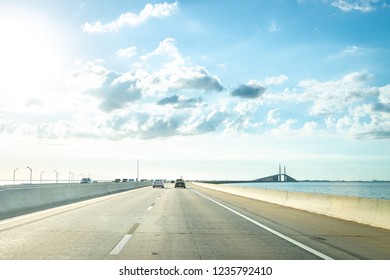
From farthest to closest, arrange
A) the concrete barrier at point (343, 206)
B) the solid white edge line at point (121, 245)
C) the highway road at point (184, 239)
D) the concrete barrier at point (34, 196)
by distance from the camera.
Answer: the concrete barrier at point (34, 196)
the concrete barrier at point (343, 206)
the solid white edge line at point (121, 245)
the highway road at point (184, 239)

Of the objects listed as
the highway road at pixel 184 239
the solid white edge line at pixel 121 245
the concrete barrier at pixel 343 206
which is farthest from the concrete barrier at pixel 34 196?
the concrete barrier at pixel 343 206

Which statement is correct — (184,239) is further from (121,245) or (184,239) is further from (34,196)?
(34,196)

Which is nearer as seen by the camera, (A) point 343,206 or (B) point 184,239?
(B) point 184,239

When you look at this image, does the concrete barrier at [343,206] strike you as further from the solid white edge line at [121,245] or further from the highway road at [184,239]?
the solid white edge line at [121,245]

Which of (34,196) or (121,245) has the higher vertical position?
(34,196)

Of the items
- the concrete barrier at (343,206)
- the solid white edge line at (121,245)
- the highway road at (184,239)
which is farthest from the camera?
the concrete barrier at (343,206)

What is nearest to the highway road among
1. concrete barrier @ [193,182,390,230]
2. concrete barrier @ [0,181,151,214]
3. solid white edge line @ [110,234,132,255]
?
solid white edge line @ [110,234,132,255]

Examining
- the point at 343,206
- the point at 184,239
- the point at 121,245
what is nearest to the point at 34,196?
the point at 184,239

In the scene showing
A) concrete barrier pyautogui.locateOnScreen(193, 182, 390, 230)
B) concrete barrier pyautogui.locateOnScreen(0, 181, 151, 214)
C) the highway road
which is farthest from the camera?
concrete barrier pyautogui.locateOnScreen(0, 181, 151, 214)

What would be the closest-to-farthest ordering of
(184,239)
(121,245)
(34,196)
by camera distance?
(121,245) → (184,239) → (34,196)

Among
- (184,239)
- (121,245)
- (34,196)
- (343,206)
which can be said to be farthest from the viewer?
(34,196)

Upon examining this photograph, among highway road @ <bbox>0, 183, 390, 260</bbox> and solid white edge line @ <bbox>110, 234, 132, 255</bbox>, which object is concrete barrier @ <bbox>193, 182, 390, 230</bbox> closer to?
highway road @ <bbox>0, 183, 390, 260</bbox>

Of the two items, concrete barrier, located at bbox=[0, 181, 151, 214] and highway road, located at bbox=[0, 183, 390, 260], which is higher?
concrete barrier, located at bbox=[0, 181, 151, 214]

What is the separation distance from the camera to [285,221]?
634 inches
